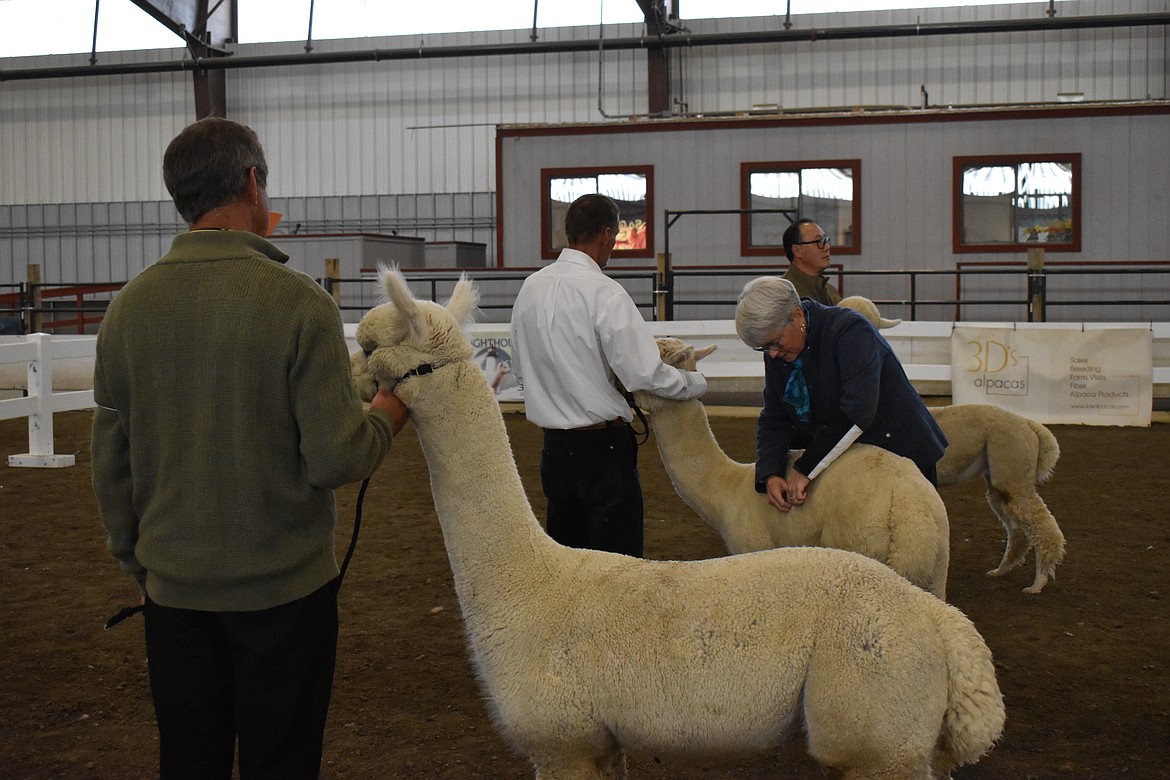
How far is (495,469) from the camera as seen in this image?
8.16 ft

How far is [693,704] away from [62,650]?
366 cm

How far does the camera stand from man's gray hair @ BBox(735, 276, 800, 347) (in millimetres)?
3539

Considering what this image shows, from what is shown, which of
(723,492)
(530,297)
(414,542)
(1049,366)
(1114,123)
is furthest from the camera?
(1114,123)

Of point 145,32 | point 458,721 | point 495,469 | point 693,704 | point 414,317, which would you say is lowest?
point 458,721

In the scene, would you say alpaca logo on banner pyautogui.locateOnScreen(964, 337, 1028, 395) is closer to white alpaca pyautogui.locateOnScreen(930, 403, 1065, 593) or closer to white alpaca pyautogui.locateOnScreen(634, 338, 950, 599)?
white alpaca pyautogui.locateOnScreen(930, 403, 1065, 593)

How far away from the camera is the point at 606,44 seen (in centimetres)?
2256

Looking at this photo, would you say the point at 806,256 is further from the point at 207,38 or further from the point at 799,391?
the point at 207,38

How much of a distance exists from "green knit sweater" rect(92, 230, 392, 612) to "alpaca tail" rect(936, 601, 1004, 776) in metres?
1.25

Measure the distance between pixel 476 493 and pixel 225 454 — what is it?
614 millimetres

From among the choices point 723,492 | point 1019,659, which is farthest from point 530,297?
point 1019,659

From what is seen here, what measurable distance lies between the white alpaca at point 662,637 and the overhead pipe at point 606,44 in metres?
20.7

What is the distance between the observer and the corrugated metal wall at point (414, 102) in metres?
21.5

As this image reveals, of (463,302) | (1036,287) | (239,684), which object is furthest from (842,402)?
(1036,287)

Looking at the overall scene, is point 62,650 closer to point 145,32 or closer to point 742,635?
point 742,635
